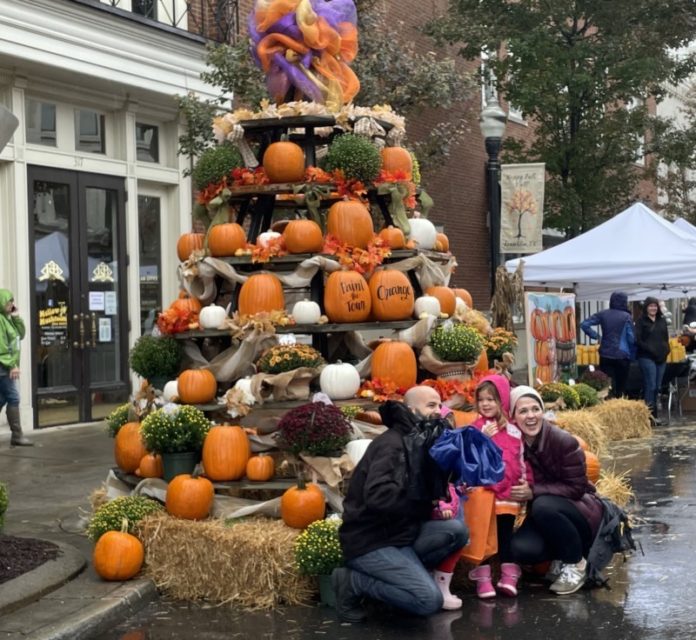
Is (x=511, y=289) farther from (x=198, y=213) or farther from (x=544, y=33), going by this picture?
(x=544, y=33)

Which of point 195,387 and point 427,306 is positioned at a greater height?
point 427,306

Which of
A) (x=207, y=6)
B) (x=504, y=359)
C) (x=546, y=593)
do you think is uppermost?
(x=207, y=6)

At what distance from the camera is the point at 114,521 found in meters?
6.81

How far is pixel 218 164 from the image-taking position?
8.27m

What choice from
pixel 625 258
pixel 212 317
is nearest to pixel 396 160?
pixel 212 317

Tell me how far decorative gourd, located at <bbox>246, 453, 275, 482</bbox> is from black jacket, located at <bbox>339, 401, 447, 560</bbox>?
124 centimetres

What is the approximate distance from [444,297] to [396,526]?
2812 millimetres

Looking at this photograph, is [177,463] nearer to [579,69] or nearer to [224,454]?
[224,454]

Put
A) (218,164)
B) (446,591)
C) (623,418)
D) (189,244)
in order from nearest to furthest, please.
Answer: (446,591), (218,164), (189,244), (623,418)

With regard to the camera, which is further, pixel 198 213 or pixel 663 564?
pixel 198 213

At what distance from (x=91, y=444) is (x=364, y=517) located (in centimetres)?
676

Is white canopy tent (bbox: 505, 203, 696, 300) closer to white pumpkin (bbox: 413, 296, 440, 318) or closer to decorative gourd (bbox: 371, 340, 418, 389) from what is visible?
white pumpkin (bbox: 413, 296, 440, 318)

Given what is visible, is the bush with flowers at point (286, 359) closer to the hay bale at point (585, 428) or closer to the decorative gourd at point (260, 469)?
the decorative gourd at point (260, 469)

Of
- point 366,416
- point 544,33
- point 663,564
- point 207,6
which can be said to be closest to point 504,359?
point 366,416
